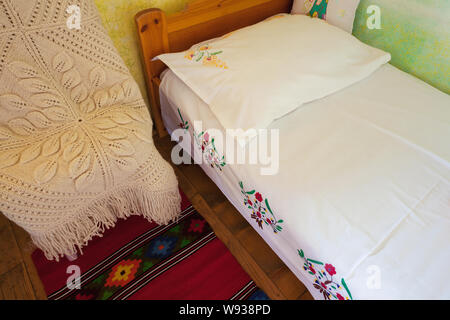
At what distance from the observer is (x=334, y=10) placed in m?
1.33

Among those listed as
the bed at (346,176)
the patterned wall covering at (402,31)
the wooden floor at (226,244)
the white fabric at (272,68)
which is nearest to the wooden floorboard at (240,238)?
the wooden floor at (226,244)

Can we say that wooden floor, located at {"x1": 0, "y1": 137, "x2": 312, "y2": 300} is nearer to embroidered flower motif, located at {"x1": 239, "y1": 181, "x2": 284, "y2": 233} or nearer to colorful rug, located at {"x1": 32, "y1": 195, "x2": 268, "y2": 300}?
colorful rug, located at {"x1": 32, "y1": 195, "x2": 268, "y2": 300}

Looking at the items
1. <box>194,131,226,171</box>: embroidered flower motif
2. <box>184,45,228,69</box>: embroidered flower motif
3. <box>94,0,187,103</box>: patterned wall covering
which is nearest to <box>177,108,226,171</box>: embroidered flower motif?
<box>194,131,226,171</box>: embroidered flower motif

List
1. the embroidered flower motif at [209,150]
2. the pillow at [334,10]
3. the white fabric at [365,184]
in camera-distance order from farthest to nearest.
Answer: the pillow at [334,10] < the embroidered flower motif at [209,150] < the white fabric at [365,184]

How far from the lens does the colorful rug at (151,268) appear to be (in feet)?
3.57

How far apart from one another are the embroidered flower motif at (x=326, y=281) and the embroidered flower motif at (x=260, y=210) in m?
0.12

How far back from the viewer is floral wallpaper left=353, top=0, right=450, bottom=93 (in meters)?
1.14

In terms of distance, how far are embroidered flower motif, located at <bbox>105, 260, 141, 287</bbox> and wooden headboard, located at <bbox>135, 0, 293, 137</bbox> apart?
75cm

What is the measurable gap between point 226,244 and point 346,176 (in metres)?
0.62

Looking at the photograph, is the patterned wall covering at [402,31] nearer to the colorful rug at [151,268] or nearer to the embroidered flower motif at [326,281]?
the colorful rug at [151,268]

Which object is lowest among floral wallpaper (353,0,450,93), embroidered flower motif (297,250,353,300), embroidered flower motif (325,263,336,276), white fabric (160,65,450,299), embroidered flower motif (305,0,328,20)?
embroidered flower motif (297,250,353,300)

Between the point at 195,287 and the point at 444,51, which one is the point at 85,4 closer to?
the point at 195,287

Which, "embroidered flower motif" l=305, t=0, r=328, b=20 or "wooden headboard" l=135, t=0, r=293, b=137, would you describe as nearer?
"wooden headboard" l=135, t=0, r=293, b=137

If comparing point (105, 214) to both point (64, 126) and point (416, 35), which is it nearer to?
point (64, 126)
